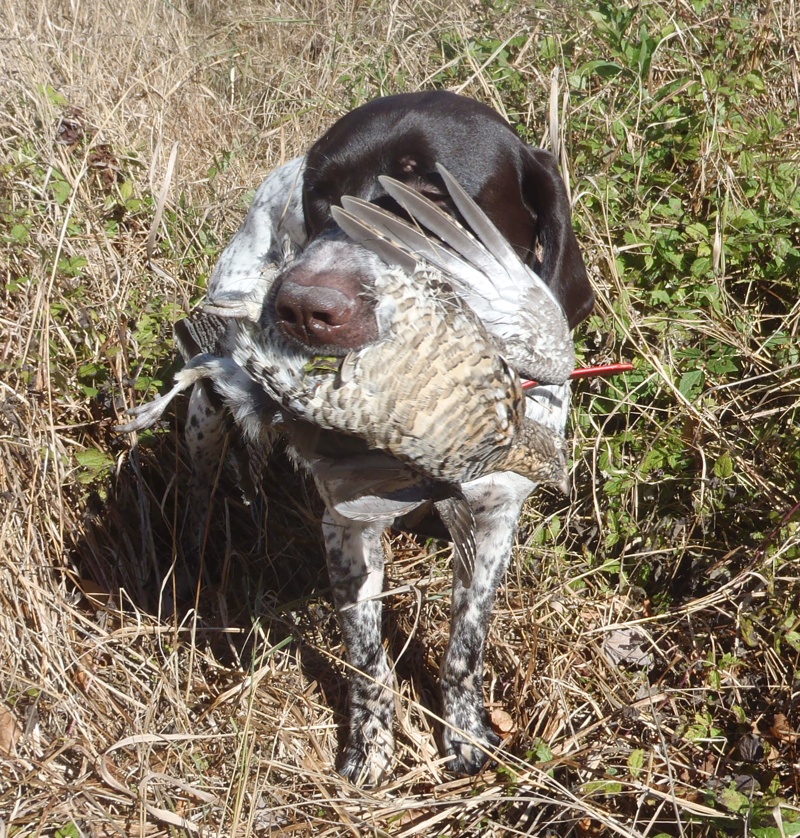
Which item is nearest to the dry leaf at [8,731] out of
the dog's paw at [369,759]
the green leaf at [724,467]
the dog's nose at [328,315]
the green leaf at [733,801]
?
the dog's paw at [369,759]

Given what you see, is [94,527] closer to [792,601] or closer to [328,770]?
[328,770]

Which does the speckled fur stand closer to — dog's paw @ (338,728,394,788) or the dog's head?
dog's paw @ (338,728,394,788)

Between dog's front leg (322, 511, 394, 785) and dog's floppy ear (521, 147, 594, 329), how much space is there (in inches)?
32.3

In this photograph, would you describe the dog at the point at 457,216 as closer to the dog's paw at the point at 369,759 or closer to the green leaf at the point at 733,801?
the dog's paw at the point at 369,759

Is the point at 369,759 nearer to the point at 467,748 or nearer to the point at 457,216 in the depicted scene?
the point at 467,748

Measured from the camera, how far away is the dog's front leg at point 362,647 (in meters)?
2.80

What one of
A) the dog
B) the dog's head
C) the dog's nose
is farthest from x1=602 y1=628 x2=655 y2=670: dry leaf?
the dog's nose

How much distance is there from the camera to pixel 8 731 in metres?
2.67

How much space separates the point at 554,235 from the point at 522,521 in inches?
38.7

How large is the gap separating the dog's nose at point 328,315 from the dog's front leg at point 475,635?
1057 mm

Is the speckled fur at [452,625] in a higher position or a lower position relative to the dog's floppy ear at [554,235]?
lower

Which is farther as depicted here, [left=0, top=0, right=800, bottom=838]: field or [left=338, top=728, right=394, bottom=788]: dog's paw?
[left=338, top=728, right=394, bottom=788]: dog's paw

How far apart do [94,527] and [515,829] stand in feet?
5.01

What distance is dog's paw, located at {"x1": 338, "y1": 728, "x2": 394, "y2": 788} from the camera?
277cm
